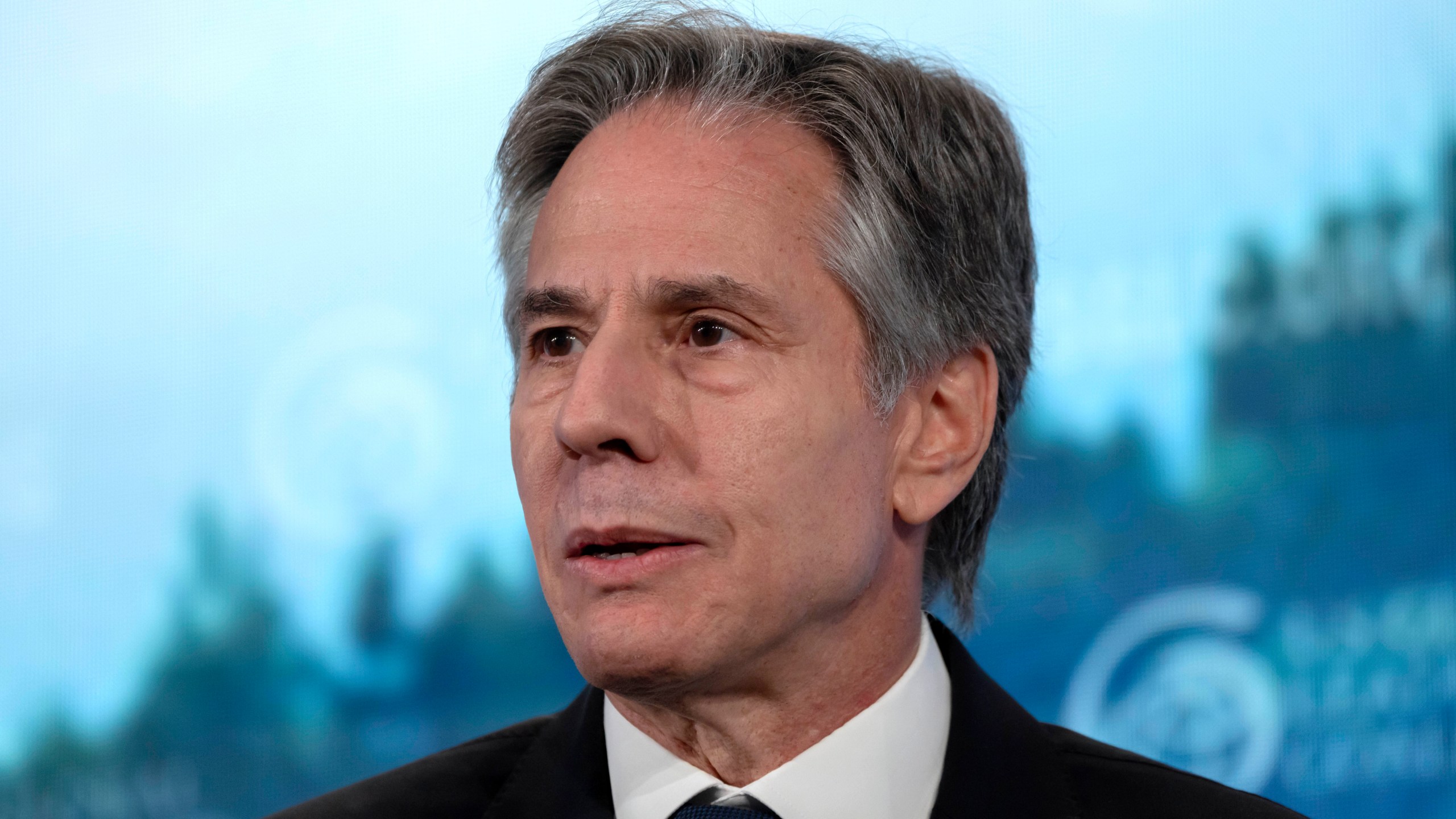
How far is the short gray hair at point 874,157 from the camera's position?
6.06 feet

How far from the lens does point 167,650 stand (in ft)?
9.98

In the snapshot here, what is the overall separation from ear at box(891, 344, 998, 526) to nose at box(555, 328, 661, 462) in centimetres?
40

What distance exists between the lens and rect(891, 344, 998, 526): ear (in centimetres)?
189

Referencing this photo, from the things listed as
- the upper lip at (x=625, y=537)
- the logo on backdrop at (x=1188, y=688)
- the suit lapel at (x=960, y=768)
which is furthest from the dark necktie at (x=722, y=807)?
the logo on backdrop at (x=1188, y=688)

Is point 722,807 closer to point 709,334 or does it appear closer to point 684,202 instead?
point 709,334

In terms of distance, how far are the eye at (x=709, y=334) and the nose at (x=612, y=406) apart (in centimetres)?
8

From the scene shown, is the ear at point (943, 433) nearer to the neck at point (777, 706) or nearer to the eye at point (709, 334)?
the neck at point (777, 706)

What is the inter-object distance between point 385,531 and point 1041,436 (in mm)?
1529

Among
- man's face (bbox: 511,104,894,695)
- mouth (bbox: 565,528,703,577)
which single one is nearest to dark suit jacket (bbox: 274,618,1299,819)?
man's face (bbox: 511,104,894,695)

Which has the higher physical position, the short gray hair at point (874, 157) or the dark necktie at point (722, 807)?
the short gray hair at point (874, 157)

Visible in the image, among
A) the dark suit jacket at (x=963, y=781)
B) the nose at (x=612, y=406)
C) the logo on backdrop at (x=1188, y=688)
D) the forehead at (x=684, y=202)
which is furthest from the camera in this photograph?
the logo on backdrop at (x=1188, y=688)

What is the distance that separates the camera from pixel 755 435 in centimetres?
167

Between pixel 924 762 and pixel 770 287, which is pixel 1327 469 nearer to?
pixel 924 762

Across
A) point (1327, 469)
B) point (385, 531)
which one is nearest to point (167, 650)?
point (385, 531)
